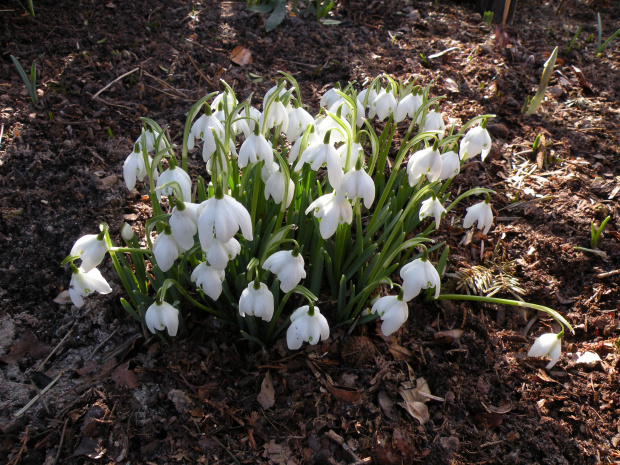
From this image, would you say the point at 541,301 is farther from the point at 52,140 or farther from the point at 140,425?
the point at 52,140

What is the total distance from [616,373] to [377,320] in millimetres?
981

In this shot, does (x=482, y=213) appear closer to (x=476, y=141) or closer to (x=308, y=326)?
(x=476, y=141)

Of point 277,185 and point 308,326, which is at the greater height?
point 277,185

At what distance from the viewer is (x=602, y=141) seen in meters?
3.04

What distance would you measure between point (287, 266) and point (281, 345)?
551 millimetres

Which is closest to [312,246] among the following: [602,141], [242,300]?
[242,300]

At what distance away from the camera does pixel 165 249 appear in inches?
55.0

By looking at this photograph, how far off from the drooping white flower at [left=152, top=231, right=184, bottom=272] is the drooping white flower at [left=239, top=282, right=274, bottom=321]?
24 centimetres

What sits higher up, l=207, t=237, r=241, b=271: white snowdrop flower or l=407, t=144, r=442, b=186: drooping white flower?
l=407, t=144, r=442, b=186: drooping white flower

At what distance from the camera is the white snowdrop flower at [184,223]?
1343mm

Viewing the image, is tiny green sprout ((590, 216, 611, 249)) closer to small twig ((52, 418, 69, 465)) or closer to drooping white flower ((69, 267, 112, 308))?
drooping white flower ((69, 267, 112, 308))

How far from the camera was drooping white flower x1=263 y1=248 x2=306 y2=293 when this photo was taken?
4.72 feet

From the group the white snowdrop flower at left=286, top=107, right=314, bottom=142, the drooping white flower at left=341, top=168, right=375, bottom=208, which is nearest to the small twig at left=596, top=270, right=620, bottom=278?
the drooping white flower at left=341, top=168, right=375, bottom=208

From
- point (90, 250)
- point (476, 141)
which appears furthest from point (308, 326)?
point (476, 141)
